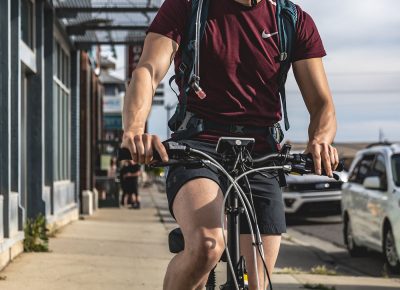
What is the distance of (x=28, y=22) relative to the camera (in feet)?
42.6

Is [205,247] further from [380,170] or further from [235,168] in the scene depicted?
[380,170]

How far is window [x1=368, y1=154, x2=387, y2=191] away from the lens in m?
11.3

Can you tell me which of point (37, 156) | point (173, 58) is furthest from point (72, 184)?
point (173, 58)

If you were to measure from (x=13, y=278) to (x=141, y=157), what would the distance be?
18.8ft

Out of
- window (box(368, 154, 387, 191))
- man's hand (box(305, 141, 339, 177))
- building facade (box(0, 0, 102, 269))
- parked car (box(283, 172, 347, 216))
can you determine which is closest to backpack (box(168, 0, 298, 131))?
man's hand (box(305, 141, 339, 177))

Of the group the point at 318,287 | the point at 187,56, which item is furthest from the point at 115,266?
the point at 187,56

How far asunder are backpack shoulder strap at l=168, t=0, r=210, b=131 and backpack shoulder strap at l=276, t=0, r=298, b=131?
1.23 ft

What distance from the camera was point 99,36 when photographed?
61.9 feet

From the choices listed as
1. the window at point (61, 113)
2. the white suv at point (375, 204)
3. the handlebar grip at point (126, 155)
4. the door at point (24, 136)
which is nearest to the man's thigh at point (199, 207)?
A: the handlebar grip at point (126, 155)

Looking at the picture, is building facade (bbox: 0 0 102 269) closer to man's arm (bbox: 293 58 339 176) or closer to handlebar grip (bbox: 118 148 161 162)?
man's arm (bbox: 293 58 339 176)

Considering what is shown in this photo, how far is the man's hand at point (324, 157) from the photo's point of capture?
3568mm

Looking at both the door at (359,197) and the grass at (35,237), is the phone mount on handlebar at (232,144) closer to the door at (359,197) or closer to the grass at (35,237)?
the grass at (35,237)

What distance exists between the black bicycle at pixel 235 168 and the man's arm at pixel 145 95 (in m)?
0.06

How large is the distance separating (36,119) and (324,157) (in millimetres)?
10132
